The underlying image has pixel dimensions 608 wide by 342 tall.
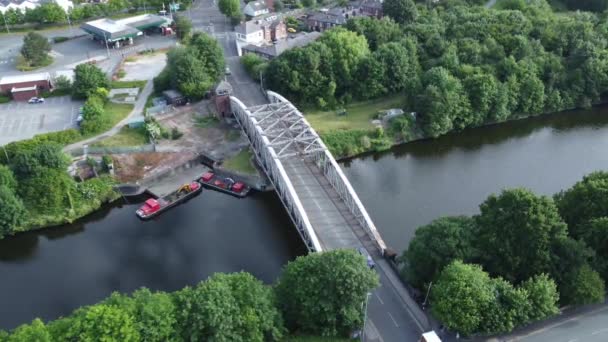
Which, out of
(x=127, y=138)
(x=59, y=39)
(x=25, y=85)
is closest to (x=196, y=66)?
(x=127, y=138)

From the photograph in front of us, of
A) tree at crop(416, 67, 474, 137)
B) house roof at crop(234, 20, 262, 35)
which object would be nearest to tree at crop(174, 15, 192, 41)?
house roof at crop(234, 20, 262, 35)

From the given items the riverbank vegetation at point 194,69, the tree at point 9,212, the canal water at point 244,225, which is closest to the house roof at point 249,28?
the riverbank vegetation at point 194,69

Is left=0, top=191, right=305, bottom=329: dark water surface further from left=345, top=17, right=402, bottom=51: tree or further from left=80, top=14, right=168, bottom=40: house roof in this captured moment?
left=80, top=14, right=168, bottom=40: house roof

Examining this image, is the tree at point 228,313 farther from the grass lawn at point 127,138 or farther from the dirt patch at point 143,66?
the dirt patch at point 143,66

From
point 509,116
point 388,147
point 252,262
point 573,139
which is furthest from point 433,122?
point 252,262

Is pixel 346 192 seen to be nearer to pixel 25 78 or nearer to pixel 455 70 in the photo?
pixel 455 70

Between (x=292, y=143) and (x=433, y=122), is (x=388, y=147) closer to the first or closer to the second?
(x=433, y=122)
